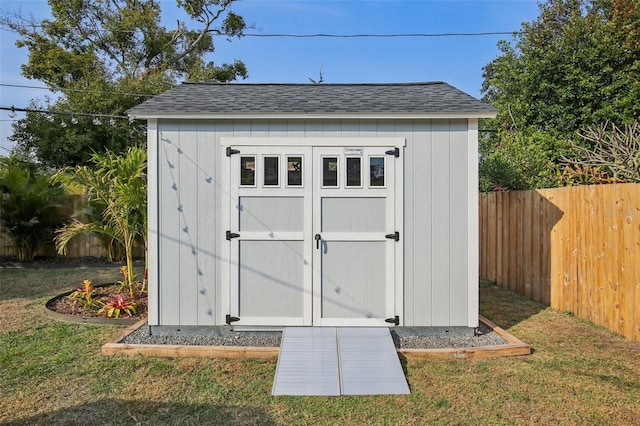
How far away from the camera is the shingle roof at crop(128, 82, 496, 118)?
406 centimetres

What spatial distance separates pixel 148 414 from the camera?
2748mm

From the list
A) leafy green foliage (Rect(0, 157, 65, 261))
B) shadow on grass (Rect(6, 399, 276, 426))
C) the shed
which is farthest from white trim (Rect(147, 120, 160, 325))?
leafy green foliage (Rect(0, 157, 65, 261))

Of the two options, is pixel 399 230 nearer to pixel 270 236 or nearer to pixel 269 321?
pixel 270 236

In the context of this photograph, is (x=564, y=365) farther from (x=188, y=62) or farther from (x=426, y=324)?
(x=188, y=62)

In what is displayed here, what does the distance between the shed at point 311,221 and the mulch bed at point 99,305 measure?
1190 millimetres

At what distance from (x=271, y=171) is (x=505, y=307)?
3727mm

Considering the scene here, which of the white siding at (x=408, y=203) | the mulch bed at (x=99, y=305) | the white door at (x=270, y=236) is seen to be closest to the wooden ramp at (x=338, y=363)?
the white door at (x=270, y=236)

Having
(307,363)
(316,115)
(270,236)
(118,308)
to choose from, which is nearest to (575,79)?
(316,115)

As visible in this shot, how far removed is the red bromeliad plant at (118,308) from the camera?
4914 mm

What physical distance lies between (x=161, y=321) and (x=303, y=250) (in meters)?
1.62

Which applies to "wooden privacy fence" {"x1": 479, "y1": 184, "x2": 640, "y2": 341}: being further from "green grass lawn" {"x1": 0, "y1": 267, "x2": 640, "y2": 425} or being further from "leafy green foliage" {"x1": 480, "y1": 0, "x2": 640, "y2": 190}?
"leafy green foliage" {"x1": 480, "y1": 0, "x2": 640, "y2": 190}

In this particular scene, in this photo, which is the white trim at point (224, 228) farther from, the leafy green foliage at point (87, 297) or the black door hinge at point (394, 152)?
the leafy green foliage at point (87, 297)

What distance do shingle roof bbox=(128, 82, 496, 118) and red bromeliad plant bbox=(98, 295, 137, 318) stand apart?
7.73 ft

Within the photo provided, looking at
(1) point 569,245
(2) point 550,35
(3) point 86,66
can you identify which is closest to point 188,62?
(3) point 86,66
